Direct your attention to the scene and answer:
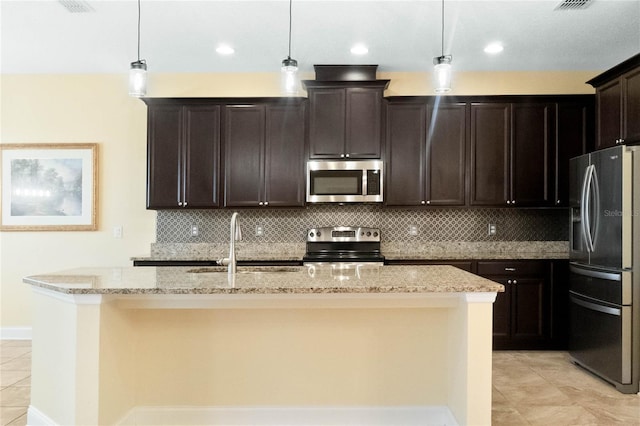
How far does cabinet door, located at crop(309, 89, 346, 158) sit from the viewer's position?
4.29m

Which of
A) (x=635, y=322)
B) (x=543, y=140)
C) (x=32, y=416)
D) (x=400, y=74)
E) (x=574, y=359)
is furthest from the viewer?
(x=400, y=74)

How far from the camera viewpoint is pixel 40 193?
4.64 metres

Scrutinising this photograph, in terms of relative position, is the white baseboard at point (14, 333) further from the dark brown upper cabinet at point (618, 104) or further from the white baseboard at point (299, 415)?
the dark brown upper cabinet at point (618, 104)

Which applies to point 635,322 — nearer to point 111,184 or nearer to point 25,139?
point 111,184

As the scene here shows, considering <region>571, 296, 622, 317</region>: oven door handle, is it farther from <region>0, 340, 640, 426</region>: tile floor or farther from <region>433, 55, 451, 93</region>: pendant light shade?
<region>433, 55, 451, 93</region>: pendant light shade

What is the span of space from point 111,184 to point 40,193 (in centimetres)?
77

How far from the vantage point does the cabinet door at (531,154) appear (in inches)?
169

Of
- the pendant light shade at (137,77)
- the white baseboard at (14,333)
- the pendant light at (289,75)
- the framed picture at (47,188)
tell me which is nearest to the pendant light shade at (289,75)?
the pendant light at (289,75)

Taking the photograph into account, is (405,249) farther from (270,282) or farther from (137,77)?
(137,77)

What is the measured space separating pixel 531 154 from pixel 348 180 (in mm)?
1836

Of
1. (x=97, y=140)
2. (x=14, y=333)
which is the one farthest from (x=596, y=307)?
(x=14, y=333)

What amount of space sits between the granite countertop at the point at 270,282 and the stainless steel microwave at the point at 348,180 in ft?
5.70

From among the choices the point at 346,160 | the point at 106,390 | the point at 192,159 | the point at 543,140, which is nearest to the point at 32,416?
the point at 106,390

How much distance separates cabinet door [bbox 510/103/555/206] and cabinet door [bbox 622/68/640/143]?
2.57ft
